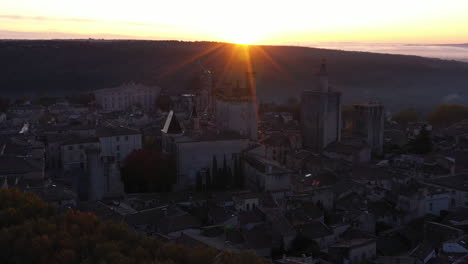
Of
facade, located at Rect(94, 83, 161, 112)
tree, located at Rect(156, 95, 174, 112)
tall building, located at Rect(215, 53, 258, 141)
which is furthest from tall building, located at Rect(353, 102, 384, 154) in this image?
facade, located at Rect(94, 83, 161, 112)

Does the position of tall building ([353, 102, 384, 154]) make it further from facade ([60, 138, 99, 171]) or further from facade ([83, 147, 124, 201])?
facade ([83, 147, 124, 201])

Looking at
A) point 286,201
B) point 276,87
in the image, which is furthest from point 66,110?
point 276,87

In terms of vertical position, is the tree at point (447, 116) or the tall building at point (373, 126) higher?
the tall building at point (373, 126)

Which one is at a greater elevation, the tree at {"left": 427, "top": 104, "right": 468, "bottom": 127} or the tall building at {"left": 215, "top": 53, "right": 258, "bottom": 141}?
the tall building at {"left": 215, "top": 53, "right": 258, "bottom": 141}

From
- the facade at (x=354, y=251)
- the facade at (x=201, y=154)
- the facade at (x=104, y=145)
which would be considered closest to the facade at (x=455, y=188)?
the facade at (x=354, y=251)

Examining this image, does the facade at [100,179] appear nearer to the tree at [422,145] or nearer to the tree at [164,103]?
the tree at [422,145]

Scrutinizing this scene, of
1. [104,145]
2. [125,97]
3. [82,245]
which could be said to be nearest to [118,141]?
[104,145]
